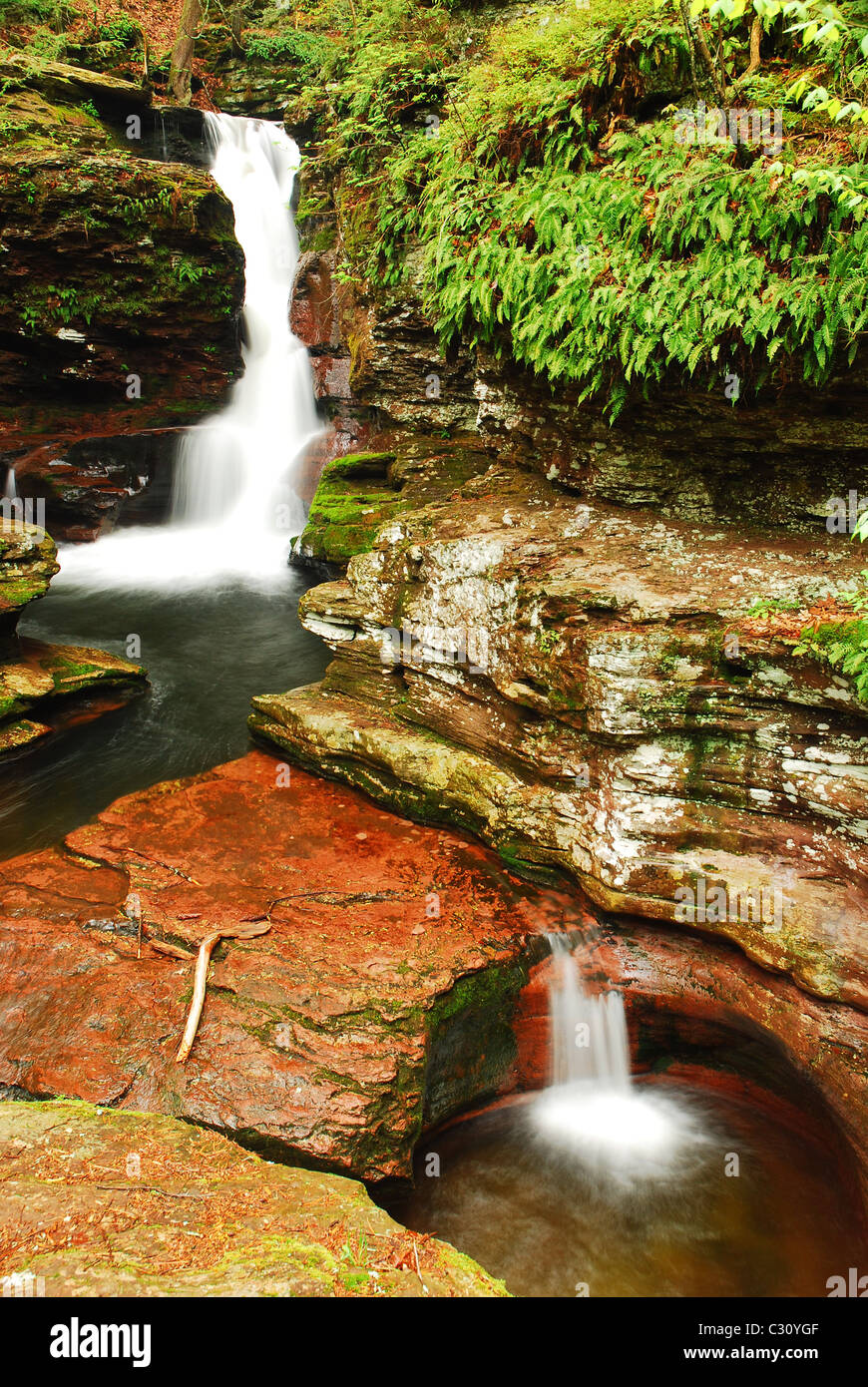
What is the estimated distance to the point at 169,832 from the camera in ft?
22.7

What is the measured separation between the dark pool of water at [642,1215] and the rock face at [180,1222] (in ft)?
4.61

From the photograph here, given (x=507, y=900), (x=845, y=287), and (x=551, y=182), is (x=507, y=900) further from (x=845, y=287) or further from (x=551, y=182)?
(x=551, y=182)

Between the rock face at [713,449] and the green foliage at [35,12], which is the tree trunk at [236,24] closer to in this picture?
the green foliage at [35,12]

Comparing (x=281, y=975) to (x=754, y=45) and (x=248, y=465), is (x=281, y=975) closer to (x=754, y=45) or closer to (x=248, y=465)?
(x=754, y=45)

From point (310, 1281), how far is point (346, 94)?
47.2 feet

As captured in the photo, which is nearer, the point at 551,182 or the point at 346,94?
Answer: the point at 551,182

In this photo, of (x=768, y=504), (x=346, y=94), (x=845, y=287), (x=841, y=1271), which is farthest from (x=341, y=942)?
(x=346, y=94)

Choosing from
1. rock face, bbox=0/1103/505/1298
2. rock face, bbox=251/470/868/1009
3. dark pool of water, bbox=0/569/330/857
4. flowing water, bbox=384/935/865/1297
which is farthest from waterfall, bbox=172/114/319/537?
rock face, bbox=0/1103/505/1298

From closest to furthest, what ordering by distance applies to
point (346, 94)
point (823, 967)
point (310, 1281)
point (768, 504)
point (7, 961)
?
point (310, 1281) < point (823, 967) < point (7, 961) < point (768, 504) < point (346, 94)

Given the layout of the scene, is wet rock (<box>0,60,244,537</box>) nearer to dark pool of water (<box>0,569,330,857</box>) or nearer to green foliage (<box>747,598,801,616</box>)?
dark pool of water (<box>0,569,330,857</box>)

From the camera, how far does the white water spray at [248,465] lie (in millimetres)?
14758

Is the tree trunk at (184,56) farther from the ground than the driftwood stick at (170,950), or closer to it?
farther from the ground

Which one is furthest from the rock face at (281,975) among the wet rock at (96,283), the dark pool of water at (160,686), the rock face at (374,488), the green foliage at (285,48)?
the green foliage at (285,48)

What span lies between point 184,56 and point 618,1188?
2603 centimetres
